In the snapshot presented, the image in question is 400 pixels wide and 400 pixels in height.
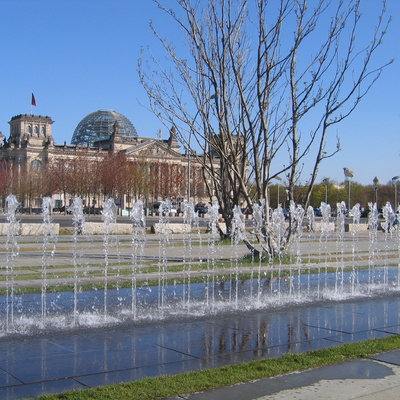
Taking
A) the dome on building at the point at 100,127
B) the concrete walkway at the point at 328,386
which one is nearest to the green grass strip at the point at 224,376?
the concrete walkway at the point at 328,386

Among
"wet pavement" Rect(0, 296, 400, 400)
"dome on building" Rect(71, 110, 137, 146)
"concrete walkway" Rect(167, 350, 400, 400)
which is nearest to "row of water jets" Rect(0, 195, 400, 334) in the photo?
"wet pavement" Rect(0, 296, 400, 400)

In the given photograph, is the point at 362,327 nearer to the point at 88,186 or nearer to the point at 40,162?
the point at 88,186

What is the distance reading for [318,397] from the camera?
16.6 ft

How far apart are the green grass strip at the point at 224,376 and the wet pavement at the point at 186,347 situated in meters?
0.17

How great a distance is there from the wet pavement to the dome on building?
113741 millimetres

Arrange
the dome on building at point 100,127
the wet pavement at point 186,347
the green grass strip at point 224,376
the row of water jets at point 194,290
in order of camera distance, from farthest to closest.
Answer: the dome on building at point 100,127
the row of water jets at point 194,290
the wet pavement at point 186,347
the green grass strip at point 224,376

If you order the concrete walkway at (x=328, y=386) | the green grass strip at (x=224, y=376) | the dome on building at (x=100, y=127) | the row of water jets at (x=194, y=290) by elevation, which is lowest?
the concrete walkway at (x=328, y=386)

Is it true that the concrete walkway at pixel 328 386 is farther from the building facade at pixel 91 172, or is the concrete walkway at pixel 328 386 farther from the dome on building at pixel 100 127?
the dome on building at pixel 100 127

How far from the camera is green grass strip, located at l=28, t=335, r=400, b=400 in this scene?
501 cm

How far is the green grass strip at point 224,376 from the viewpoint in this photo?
16.4 ft

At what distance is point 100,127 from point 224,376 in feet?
398

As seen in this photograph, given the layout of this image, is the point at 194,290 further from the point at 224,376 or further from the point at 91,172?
the point at 91,172

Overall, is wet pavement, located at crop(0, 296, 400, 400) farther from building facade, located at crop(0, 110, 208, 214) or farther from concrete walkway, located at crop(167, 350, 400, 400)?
building facade, located at crop(0, 110, 208, 214)

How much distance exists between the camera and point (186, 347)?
6.89m
